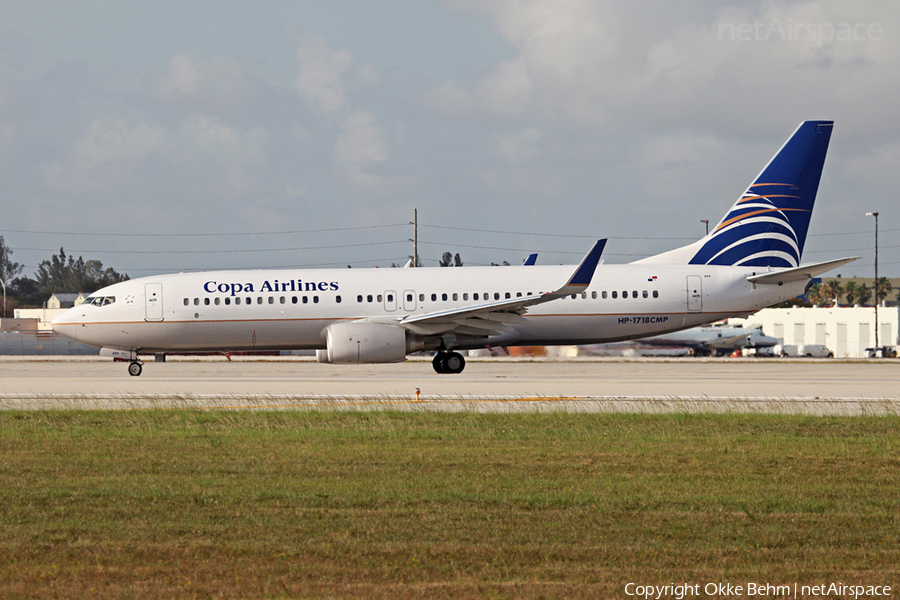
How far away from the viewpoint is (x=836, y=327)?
87875 millimetres

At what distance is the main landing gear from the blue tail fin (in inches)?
373

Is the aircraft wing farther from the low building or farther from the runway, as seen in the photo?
the low building

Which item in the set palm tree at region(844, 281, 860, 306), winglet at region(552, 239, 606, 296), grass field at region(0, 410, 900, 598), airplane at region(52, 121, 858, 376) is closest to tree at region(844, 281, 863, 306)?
palm tree at region(844, 281, 860, 306)

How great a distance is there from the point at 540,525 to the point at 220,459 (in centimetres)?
506

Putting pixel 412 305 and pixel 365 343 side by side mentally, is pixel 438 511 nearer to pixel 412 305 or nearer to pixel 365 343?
pixel 365 343

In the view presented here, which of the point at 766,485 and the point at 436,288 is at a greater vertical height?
the point at 436,288

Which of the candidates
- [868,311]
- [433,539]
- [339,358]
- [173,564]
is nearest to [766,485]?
[433,539]

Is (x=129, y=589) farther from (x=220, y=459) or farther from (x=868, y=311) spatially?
(x=868, y=311)

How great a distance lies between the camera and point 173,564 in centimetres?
647

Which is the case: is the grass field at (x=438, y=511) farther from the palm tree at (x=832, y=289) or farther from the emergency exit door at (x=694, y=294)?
the palm tree at (x=832, y=289)

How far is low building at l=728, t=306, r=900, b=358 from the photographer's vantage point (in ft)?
280

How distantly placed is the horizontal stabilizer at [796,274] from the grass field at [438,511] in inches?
645

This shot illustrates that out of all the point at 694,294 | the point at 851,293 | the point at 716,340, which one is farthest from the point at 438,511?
the point at 851,293

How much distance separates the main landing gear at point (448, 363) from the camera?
30531mm
